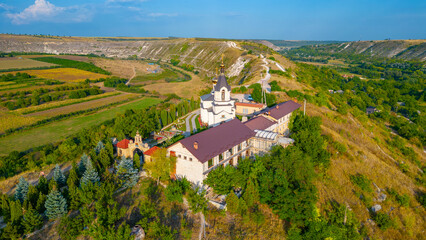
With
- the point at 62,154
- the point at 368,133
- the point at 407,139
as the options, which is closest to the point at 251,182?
the point at 62,154

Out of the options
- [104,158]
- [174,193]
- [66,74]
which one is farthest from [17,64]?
[174,193]

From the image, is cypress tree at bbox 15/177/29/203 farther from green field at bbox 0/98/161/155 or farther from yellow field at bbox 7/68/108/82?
yellow field at bbox 7/68/108/82

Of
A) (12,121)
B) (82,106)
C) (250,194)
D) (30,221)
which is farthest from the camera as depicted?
(82,106)

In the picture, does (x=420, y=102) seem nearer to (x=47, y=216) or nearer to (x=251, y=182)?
(x=251, y=182)

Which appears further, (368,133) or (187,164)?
(368,133)

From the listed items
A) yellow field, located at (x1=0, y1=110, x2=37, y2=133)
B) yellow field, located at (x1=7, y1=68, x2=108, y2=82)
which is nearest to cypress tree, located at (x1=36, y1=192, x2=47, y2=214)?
yellow field, located at (x1=0, y1=110, x2=37, y2=133)

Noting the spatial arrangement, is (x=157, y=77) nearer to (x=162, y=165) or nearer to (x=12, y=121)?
(x=12, y=121)
